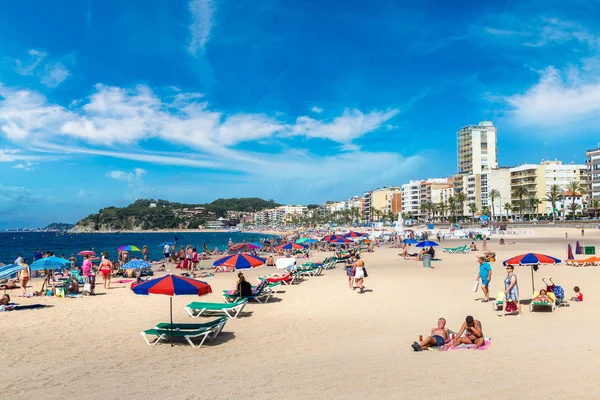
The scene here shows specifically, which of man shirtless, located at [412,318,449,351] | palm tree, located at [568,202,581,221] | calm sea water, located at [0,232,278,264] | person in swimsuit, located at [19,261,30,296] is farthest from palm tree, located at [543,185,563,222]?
person in swimsuit, located at [19,261,30,296]

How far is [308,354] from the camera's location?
891 cm

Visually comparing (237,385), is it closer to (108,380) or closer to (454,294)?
(108,380)

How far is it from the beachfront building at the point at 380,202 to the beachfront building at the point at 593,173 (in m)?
66.9

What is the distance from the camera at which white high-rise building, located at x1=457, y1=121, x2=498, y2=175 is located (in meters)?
144

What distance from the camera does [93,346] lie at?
9812 mm

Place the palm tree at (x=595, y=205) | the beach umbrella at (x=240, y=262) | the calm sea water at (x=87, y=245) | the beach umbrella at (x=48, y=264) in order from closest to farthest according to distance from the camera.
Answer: the beach umbrella at (x=240, y=262)
the beach umbrella at (x=48, y=264)
the calm sea water at (x=87, y=245)
the palm tree at (x=595, y=205)

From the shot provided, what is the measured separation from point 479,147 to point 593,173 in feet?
180

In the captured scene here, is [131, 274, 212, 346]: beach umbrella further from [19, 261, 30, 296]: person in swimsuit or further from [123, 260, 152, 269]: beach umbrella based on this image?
[123, 260, 152, 269]: beach umbrella

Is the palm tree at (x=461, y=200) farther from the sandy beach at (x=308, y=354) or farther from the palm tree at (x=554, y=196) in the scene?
the sandy beach at (x=308, y=354)

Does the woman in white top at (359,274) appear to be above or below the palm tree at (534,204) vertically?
below

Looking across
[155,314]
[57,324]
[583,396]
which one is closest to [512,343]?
[583,396]

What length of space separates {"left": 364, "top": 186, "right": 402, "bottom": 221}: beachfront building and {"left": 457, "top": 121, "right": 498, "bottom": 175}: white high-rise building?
80.0 ft

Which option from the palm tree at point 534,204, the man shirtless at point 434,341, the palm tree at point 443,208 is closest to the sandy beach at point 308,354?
the man shirtless at point 434,341

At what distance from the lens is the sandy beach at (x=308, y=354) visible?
688 centimetres
